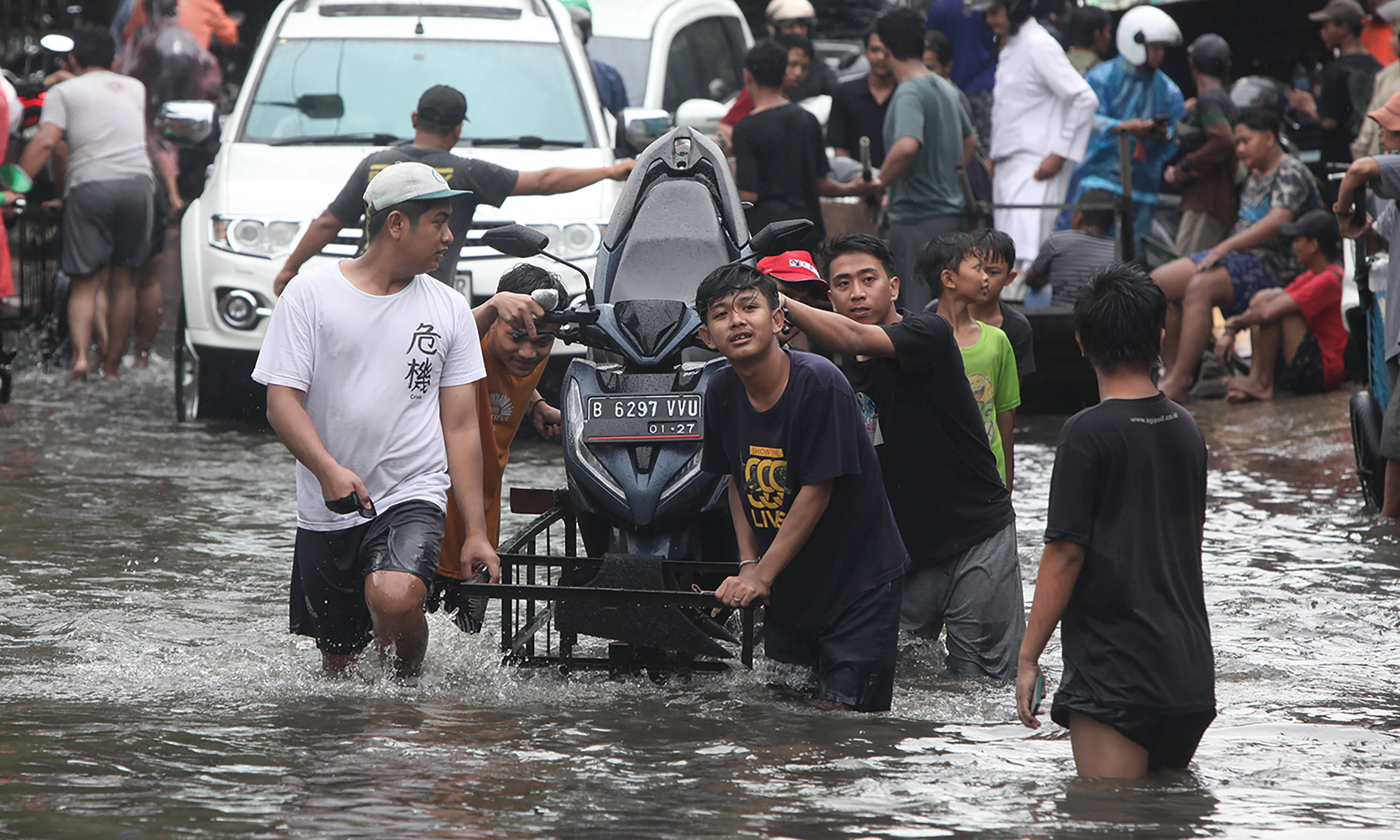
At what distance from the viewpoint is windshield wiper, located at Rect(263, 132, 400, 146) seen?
10461 mm

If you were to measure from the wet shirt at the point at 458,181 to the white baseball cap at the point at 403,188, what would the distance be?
2.78 m

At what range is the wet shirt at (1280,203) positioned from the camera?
453 inches

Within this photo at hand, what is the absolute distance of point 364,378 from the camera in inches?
210

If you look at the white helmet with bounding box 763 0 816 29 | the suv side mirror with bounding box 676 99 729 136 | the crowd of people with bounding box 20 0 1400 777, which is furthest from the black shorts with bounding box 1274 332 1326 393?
the white helmet with bounding box 763 0 816 29

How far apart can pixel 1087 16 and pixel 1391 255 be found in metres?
6.21

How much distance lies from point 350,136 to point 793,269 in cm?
523

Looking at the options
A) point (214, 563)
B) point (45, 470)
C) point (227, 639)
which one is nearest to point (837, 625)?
point (227, 639)

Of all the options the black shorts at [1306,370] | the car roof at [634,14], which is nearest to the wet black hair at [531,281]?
the black shorts at [1306,370]

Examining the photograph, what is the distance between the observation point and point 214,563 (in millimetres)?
7469

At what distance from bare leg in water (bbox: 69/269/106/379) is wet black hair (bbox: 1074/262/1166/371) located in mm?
9741

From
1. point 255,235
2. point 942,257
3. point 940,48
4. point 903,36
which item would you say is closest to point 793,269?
point 942,257

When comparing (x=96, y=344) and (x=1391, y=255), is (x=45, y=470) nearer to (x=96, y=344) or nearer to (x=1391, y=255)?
(x=96, y=344)

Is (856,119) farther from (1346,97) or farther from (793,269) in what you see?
(793,269)

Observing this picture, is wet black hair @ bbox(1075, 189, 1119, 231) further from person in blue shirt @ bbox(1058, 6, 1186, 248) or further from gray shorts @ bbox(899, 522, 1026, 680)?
gray shorts @ bbox(899, 522, 1026, 680)
